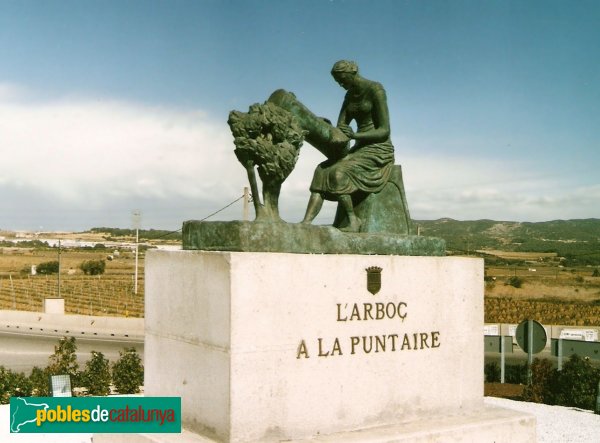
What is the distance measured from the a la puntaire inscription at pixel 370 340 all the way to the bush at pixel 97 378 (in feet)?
23.0

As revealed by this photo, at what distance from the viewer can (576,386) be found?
10953 millimetres

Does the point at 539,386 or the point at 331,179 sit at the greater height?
the point at 331,179

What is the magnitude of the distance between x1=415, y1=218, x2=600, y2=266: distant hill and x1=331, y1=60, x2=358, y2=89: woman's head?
86.4 m

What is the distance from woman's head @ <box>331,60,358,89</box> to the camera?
6820 mm

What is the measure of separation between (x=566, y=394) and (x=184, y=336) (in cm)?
804

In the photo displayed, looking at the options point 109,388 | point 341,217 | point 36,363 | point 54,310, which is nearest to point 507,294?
point 54,310

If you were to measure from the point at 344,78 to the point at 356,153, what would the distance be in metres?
0.82

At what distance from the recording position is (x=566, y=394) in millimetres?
11109

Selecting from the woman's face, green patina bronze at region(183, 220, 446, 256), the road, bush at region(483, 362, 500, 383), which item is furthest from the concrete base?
the road

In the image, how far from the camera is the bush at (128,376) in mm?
11648

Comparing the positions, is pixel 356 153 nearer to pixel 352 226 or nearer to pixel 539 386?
pixel 352 226

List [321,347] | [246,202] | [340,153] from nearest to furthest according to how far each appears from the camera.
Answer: [321,347] < [340,153] < [246,202]

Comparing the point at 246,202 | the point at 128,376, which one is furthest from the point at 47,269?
the point at 128,376

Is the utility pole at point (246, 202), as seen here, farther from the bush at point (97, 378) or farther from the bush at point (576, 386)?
the bush at point (576, 386)
